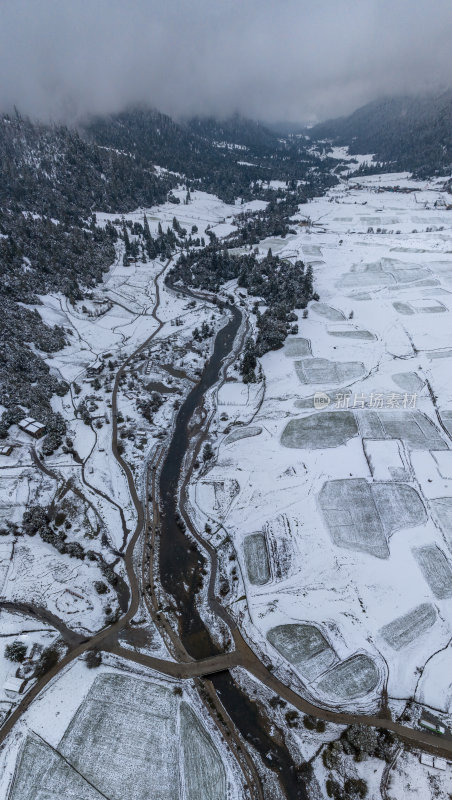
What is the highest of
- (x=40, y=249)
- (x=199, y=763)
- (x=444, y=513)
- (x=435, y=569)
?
(x=40, y=249)

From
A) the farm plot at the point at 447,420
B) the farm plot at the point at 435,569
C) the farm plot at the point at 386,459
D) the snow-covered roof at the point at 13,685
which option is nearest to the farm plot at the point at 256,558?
the farm plot at the point at 435,569

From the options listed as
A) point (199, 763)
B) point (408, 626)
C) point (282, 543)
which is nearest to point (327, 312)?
point (282, 543)

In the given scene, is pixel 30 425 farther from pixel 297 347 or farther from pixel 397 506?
pixel 297 347

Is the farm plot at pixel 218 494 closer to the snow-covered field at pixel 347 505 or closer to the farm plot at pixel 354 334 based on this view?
the snow-covered field at pixel 347 505

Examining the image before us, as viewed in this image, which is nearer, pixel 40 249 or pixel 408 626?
pixel 408 626

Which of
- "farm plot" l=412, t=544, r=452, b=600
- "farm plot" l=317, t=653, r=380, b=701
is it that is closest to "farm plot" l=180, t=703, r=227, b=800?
"farm plot" l=317, t=653, r=380, b=701

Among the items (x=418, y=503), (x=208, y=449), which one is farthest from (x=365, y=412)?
(x=208, y=449)
